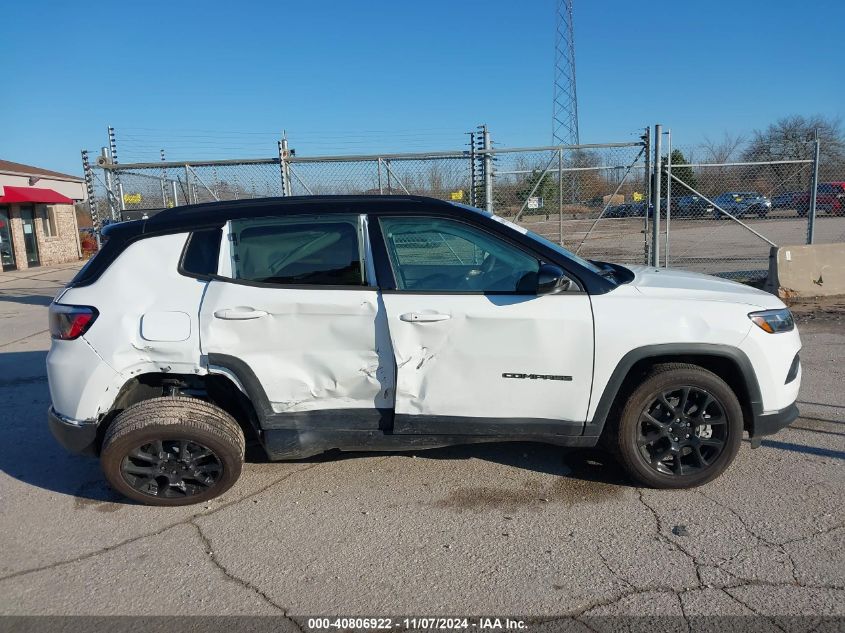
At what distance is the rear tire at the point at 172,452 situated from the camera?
3.61 meters

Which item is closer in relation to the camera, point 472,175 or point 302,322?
point 302,322

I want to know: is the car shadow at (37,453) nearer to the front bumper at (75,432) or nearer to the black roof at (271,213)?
the front bumper at (75,432)

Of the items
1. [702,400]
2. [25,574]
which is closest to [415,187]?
[702,400]

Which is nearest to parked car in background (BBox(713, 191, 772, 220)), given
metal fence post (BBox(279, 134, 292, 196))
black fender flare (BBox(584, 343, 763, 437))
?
metal fence post (BBox(279, 134, 292, 196))

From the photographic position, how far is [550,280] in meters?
3.50

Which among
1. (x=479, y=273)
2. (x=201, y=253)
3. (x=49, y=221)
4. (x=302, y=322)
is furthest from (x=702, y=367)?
(x=49, y=221)

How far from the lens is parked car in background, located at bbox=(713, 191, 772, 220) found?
42.8 ft

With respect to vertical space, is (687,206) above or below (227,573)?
above

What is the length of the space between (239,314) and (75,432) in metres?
1.21

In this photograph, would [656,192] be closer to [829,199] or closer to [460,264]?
[460,264]

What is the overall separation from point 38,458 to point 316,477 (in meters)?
2.16

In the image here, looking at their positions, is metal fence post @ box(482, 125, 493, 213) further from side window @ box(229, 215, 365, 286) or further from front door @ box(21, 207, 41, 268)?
front door @ box(21, 207, 41, 268)

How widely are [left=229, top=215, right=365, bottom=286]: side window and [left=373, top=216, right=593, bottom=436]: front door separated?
22 cm

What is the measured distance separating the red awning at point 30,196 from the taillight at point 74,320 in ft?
71.9
